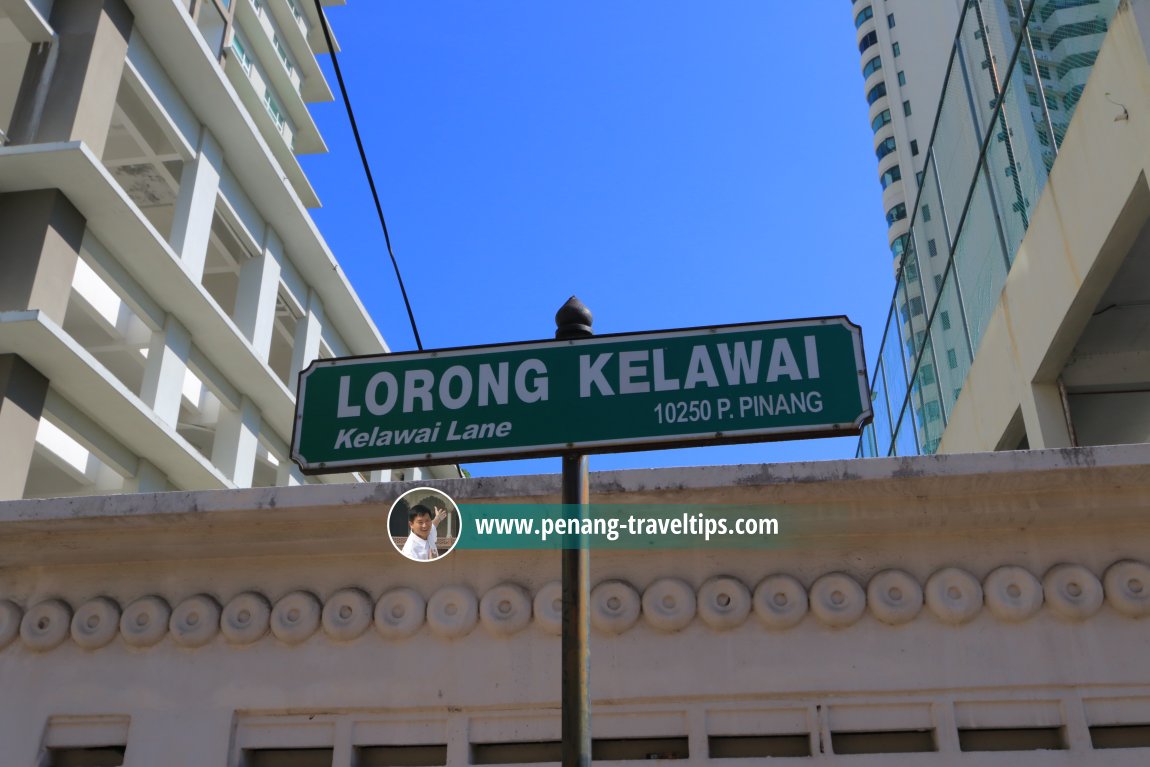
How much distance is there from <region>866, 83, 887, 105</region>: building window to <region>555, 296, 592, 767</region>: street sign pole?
64.1m

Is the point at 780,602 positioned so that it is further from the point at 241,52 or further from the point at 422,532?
the point at 241,52

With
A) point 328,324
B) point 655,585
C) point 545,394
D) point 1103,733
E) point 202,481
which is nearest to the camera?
point 545,394

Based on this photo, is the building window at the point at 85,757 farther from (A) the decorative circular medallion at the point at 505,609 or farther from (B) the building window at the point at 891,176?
(B) the building window at the point at 891,176

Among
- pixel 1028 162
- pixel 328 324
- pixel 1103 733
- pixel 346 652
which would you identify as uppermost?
pixel 328 324

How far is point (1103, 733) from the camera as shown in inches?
166

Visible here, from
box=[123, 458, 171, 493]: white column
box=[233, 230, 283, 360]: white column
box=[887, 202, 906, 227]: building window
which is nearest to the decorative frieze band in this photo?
box=[123, 458, 171, 493]: white column

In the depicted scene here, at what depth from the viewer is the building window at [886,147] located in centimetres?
6169

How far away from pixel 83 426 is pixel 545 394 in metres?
13.4

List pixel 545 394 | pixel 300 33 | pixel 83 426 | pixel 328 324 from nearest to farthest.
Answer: pixel 545 394
pixel 83 426
pixel 328 324
pixel 300 33

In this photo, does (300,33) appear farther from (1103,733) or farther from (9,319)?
(1103,733)

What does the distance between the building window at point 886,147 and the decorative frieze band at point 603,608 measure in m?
60.9

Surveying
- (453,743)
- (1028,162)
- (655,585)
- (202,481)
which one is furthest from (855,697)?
(202,481)

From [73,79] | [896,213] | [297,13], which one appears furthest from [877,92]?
[73,79]

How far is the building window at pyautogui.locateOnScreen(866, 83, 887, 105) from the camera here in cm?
6269
